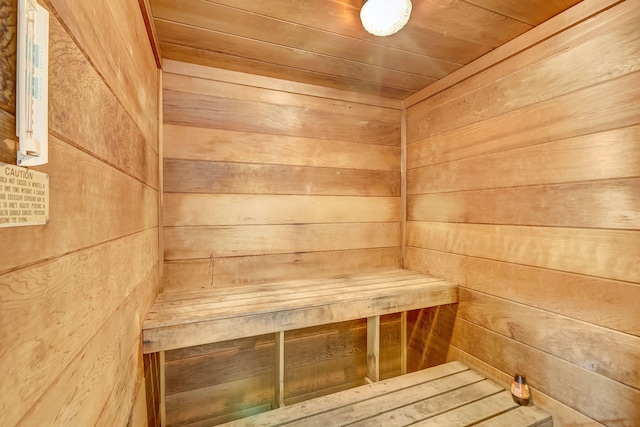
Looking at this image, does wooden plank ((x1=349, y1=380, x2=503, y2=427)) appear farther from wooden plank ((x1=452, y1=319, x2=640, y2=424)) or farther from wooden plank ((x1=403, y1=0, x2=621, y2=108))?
wooden plank ((x1=403, y1=0, x2=621, y2=108))

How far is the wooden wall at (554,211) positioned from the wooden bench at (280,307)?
0.33 m

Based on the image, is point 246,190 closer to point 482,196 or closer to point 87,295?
point 87,295

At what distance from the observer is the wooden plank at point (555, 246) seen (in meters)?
1.04

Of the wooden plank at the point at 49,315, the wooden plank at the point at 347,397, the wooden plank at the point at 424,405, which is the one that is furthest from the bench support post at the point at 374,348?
the wooden plank at the point at 49,315

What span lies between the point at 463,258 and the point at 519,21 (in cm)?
119

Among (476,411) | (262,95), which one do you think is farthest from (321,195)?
(476,411)

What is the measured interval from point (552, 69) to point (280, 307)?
1.61 meters

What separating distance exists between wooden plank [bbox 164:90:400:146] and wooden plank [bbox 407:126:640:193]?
54 cm

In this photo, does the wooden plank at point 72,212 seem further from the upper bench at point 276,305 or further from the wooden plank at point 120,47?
the upper bench at point 276,305

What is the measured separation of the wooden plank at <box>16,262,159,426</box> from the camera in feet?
1.49

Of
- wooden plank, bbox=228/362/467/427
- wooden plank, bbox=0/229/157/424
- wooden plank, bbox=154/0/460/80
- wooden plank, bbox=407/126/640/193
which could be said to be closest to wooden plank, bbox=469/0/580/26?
wooden plank, bbox=154/0/460/80

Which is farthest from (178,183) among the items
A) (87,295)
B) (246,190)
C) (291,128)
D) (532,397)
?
(532,397)

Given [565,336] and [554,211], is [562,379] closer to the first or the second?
[565,336]

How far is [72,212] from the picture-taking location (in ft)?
1.75
